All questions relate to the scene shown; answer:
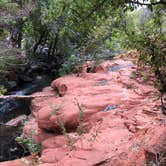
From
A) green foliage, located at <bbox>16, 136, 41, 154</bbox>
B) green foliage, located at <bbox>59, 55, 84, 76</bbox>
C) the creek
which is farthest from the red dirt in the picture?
green foliage, located at <bbox>59, 55, 84, 76</bbox>

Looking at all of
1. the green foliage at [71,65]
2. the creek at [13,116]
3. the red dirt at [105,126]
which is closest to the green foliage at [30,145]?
the red dirt at [105,126]

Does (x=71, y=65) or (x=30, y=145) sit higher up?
(x=71, y=65)

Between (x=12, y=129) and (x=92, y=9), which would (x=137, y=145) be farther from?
(x=12, y=129)

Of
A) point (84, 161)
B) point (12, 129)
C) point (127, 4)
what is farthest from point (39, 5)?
point (127, 4)

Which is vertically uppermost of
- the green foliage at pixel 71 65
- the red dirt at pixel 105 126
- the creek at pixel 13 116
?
the green foliage at pixel 71 65

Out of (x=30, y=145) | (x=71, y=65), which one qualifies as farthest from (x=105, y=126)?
(x=71, y=65)

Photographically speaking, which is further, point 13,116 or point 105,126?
point 13,116

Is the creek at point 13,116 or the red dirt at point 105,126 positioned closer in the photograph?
the red dirt at point 105,126

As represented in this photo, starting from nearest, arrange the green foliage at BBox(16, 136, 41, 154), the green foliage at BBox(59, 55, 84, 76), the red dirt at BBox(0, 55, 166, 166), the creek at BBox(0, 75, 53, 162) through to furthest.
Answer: the red dirt at BBox(0, 55, 166, 166), the green foliage at BBox(16, 136, 41, 154), the creek at BBox(0, 75, 53, 162), the green foliage at BBox(59, 55, 84, 76)

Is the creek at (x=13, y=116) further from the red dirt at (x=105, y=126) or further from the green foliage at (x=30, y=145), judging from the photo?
the red dirt at (x=105, y=126)

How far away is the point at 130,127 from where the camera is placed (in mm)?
7090

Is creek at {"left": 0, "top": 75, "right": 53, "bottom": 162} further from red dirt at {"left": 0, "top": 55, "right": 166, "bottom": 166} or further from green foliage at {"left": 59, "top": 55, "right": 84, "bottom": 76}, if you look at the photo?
green foliage at {"left": 59, "top": 55, "right": 84, "bottom": 76}

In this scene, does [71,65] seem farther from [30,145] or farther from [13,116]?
[30,145]

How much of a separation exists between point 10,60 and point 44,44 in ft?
23.0
